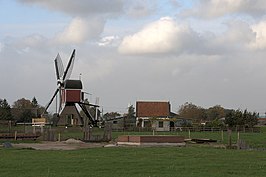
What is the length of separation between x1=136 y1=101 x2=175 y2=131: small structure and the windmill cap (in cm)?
1736

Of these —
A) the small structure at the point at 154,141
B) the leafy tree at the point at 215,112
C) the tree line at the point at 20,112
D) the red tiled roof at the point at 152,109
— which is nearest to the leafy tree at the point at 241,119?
the red tiled roof at the point at 152,109

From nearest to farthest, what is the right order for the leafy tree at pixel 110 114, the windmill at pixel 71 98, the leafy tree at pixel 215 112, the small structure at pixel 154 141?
the small structure at pixel 154 141, the windmill at pixel 71 98, the leafy tree at pixel 110 114, the leafy tree at pixel 215 112

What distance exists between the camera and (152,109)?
384 ft

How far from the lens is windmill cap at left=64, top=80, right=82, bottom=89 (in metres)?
97.1

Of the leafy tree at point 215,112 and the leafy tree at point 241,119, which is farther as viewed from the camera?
the leafy tree at point 215,112

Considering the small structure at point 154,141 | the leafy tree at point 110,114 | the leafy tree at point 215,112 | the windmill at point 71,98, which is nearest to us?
the small structure at point 154,141

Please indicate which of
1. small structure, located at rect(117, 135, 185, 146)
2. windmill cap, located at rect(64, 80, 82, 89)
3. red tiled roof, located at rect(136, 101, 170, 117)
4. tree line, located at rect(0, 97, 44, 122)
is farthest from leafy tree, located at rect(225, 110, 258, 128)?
small structure, located at rect(117, 135, 185, 146)

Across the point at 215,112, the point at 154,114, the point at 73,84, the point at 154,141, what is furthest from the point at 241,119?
the point at 215,112

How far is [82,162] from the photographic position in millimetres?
23766

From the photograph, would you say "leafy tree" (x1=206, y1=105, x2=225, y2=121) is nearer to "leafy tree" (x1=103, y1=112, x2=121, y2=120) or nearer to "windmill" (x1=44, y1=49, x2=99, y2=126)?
"leafy tree" (x1=103, y1=112, x2=121, y2=120)

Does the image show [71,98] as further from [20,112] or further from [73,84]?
[20,112]

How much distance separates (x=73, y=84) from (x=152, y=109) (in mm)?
24937

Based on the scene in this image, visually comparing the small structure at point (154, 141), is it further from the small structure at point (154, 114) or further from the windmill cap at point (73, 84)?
the small structure at point (154, 114)

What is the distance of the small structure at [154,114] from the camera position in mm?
107125
